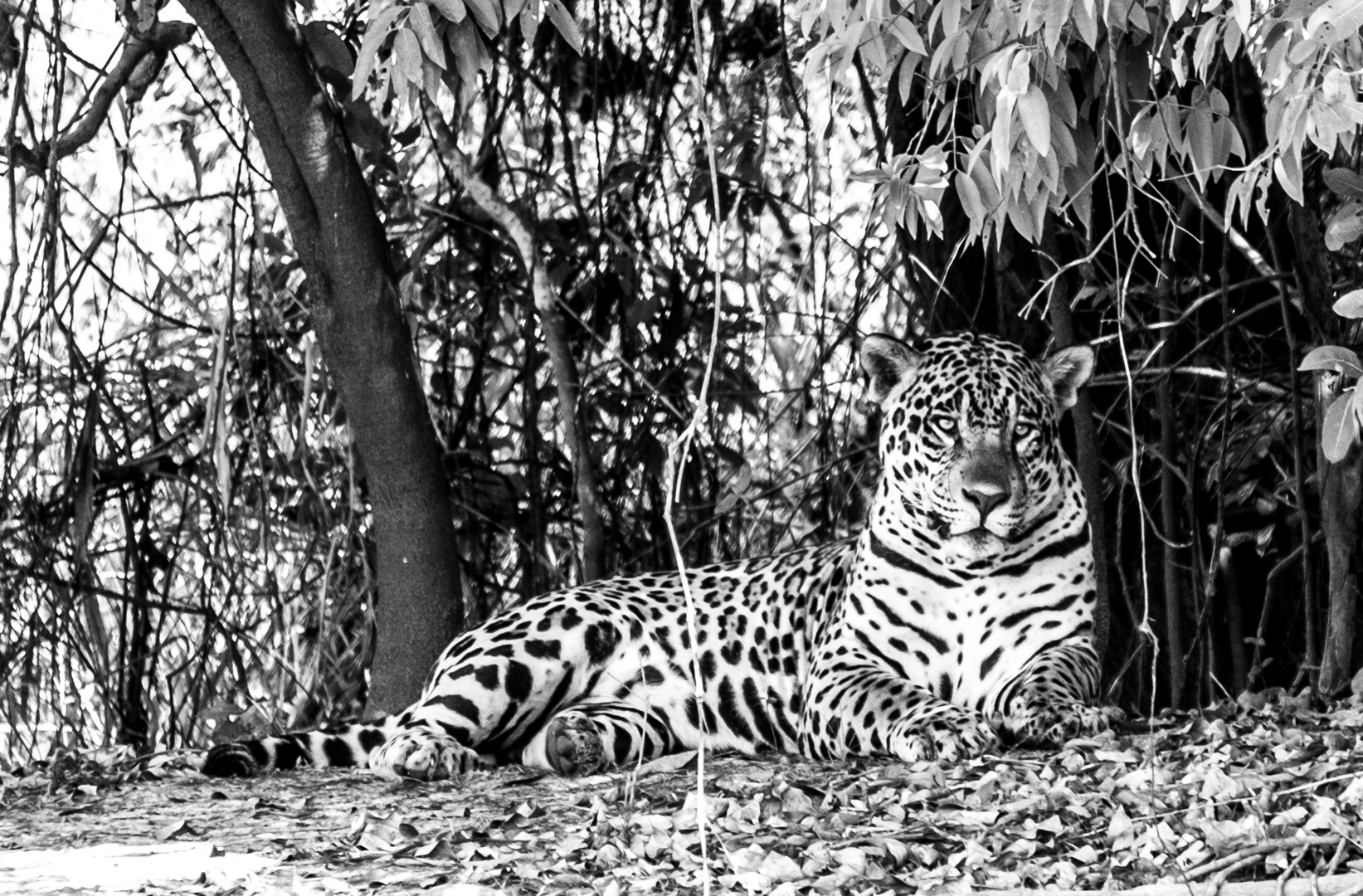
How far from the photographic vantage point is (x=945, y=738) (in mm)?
3912

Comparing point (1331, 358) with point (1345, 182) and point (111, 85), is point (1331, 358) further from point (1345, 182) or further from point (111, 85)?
point (111, 85)

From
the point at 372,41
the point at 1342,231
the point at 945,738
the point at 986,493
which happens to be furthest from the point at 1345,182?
the point at 372,41

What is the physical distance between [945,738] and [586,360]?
2780 millimetres

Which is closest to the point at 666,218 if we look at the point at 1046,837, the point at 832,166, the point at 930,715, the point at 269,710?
the point at 832,166

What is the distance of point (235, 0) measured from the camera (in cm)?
449

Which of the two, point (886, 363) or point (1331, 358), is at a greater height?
point (886, 363)

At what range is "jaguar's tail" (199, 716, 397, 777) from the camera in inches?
164

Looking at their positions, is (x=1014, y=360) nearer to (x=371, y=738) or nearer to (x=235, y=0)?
(x=371, y=738)

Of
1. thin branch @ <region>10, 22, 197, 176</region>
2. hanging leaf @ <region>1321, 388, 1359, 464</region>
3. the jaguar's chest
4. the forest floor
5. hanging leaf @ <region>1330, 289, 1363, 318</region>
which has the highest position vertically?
thin branch @ <region>10, 22, 197, 176</region>

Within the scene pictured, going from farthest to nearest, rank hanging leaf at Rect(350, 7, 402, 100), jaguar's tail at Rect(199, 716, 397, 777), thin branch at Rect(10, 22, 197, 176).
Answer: thin branch at Rect(10, 22, 197, 176) → jaguar's tail at Rect(199, 716, 397, 777) → hanging leaf at Rect(350, 7, 402, 100)

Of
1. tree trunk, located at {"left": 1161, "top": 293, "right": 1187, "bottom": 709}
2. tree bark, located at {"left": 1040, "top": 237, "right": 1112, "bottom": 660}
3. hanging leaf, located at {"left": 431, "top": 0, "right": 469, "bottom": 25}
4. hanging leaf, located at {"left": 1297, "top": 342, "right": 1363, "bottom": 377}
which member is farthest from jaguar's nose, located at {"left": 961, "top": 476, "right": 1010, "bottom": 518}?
hanging leaf, located at {"left": 431, "top": 0, "right": 469, "bottom": 25}

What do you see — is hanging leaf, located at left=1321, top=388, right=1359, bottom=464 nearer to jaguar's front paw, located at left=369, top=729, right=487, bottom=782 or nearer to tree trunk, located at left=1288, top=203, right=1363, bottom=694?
tree trunk, located at left=1288, top=203, right=1363, bottom=694

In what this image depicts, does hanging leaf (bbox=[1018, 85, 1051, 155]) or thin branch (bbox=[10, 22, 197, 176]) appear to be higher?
thin branch (bbox=[10, 22, 197, 176])

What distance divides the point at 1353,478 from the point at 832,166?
297cm
